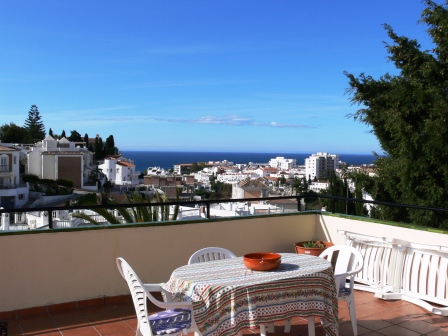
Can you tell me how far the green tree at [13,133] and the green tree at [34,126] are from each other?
2.14 ft

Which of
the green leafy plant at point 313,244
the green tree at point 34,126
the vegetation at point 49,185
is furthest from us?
the green tree at point 34,126

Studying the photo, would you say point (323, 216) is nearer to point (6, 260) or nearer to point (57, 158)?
point (6, 260)

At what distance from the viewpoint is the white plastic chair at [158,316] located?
2523mm

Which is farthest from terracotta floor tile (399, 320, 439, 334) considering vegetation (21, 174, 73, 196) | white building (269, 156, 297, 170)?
white building (269, 156, 297, 170)

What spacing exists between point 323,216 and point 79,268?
2.69 meters

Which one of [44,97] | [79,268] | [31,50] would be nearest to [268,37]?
[79,268]

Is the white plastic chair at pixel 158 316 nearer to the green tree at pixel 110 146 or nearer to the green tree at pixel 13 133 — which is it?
the green tree at pixel 13 133

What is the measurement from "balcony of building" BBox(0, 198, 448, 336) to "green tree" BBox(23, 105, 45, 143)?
188 feet

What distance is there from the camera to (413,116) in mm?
10883

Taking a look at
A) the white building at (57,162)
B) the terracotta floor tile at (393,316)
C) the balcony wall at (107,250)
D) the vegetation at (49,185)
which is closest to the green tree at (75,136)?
the white building at (57,162)

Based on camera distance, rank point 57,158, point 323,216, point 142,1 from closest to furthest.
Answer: point 323,216, point 142,1, point 57,158

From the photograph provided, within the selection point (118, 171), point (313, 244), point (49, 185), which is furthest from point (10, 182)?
point (313, 244)

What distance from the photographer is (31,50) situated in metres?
35.3

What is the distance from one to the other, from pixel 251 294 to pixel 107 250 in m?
2.02
